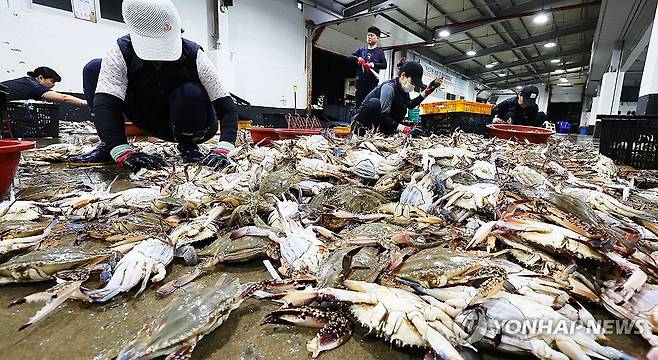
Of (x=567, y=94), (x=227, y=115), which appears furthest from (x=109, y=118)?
(x=567, y=94)

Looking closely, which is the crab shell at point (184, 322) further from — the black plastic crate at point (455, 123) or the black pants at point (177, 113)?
the black plastic crate at point (455, 123)

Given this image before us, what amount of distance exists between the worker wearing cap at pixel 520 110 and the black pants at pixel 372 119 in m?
3.72

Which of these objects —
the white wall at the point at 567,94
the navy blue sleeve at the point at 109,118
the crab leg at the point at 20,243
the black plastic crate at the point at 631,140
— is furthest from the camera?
the white wall at the point at 567,94

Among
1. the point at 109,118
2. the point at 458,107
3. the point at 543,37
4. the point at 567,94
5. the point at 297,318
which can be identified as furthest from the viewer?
the point at 567,94

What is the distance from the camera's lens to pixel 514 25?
13.3m

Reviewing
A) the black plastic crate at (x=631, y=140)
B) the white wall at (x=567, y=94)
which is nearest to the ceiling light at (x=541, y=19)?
the black plastic crate at (x=631, y=140)

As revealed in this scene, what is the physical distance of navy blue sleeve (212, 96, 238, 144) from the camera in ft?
11.4

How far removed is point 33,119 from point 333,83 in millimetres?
11803

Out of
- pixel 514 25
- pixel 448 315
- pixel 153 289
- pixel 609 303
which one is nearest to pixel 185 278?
pixel 153 289

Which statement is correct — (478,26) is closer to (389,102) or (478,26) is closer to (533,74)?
(389,102)

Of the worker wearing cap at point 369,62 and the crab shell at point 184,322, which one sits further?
the worker wearing cap at point 369,62

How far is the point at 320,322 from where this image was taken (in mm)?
943

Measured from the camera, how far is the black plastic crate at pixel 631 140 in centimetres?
322

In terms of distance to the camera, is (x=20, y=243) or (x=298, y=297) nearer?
(x=298, y=297)
